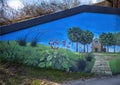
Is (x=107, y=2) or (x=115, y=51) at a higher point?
(x=107, y=2)

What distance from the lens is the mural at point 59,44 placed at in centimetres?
1345

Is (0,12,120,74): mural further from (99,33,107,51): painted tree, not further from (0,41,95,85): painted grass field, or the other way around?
(99,33,107,51): painted tree

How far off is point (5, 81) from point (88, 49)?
184 inches

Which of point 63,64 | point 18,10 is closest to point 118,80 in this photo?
point 63,64

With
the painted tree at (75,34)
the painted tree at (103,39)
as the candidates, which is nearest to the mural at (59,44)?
the painted tree at (75,34)

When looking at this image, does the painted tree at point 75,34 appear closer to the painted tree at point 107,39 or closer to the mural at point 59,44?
the mural at point 59,44

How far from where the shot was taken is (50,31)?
44.4 ft

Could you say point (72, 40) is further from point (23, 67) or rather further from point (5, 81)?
point (5, 81)

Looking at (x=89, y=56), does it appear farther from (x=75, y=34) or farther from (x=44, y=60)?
(x=44, y=60)

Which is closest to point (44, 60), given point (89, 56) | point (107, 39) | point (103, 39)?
point (89, 56)

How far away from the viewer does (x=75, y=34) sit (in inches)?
538

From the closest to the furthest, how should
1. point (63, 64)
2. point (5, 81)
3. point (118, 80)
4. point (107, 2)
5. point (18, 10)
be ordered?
point (5, 81)
point (118, 80)
point (63, 64)
point (107, 2)
point (18, 10)

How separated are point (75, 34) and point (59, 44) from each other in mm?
926

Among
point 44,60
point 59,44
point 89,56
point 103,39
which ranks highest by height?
point 103,39
